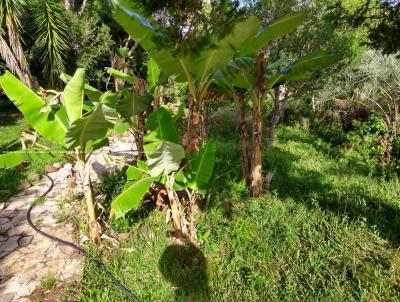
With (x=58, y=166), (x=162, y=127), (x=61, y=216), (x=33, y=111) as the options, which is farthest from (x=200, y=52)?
(x=58, y=166)

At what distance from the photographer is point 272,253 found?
4102mm

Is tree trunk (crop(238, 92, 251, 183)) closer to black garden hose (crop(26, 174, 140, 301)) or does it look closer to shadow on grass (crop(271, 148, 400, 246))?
shadow on grass (crop(271, 148, 400, 246))

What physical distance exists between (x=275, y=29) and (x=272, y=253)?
2715 mm

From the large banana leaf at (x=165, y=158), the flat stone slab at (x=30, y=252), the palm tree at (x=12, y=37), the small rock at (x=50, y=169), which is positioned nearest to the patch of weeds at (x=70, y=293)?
the flat stone slab at (x=30, y=252)

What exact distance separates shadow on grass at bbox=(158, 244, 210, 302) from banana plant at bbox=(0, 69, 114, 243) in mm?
1030

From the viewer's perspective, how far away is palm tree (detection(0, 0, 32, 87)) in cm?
1050

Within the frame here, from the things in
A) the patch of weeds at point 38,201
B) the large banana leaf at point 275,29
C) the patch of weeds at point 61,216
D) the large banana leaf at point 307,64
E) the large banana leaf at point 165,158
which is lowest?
the patch of weeds at point 61,216

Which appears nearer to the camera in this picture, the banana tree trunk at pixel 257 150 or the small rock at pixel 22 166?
the banana tree trunk at pixel 257 150

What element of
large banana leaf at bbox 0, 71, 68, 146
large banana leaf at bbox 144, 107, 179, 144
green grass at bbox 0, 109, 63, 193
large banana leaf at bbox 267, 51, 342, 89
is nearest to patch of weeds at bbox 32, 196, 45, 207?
green grass at bbox 0, 109, 63, 193

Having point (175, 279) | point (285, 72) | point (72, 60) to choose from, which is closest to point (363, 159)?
point (285, 72)

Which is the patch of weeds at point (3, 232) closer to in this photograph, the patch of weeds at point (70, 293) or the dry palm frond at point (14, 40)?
the patch of weeds at point (70, 293)

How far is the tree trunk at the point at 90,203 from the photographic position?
4.22 metres

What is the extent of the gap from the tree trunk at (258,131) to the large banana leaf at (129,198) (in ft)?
7.81

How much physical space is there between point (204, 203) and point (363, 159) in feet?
19.1
